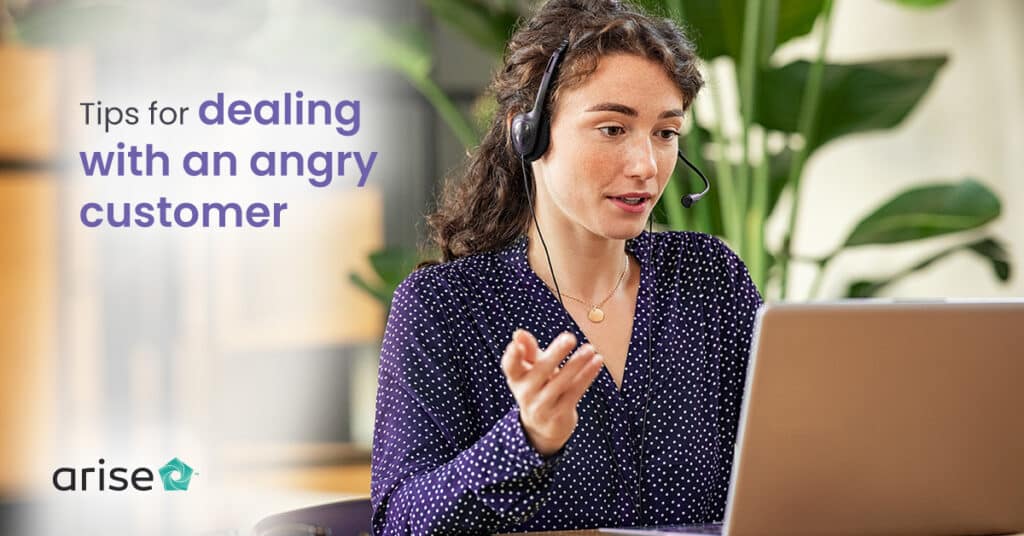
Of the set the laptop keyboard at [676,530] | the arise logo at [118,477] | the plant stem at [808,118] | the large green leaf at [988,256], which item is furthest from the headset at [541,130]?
the arise logo at [118,477]

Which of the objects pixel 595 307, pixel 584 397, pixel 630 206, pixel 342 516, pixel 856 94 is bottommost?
pixel 342 516

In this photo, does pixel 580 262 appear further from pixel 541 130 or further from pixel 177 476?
pixel 177 476

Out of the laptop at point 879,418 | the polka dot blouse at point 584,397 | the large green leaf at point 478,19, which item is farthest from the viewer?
the large green leaf at point 478,19

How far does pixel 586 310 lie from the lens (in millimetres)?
1416

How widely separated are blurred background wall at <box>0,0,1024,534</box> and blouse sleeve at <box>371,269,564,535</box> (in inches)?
62.4

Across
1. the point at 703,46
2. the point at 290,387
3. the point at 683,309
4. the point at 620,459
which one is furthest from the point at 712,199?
the point at 290,387

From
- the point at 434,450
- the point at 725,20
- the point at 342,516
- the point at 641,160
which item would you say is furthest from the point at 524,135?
the point at 725,20

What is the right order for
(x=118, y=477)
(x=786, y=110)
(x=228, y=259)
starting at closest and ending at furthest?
(x=786, y=110), (x=118, y=477), (x=228, y=259)

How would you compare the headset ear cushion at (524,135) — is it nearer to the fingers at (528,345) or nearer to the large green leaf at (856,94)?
the fingers at (528,345)

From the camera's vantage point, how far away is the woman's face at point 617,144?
4.19 ft

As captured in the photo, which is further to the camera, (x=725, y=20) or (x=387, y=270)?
(x=387, y=270)

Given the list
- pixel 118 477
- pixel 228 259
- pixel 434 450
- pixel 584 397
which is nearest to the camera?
pixel 434 450

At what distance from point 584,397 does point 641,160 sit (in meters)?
0.28

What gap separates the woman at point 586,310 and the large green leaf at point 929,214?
3.00ft
